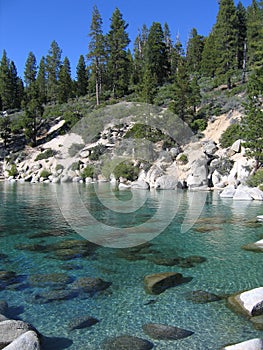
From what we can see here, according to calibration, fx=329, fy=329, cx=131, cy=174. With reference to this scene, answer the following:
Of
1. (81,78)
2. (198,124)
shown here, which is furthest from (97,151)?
(81,78)

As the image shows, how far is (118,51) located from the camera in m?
63.2

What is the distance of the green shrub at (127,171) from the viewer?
3769 centimetres

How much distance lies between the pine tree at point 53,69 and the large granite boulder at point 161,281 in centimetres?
7004

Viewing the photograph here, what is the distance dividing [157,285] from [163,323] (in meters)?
1.81

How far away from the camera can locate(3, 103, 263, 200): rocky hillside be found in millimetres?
32031

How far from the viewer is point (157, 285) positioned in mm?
8281

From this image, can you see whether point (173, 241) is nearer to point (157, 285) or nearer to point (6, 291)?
point (157, 285)

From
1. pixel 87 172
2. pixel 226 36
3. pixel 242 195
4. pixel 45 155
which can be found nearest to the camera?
pixel 242 195

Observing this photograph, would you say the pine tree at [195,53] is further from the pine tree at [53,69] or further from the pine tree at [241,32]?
the pine tree at [53,69]

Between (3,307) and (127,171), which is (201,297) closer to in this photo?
(3,307)

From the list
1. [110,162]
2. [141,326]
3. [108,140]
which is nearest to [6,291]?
[141,326]

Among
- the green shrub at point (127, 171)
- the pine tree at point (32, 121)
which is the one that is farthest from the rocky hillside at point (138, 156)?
the pine tree at point (32, 121)

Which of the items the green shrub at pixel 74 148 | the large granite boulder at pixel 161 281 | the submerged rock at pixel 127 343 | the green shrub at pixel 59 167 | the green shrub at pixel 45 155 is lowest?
the submerged rock at pixel 127 343

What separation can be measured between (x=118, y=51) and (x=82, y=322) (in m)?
62.6
